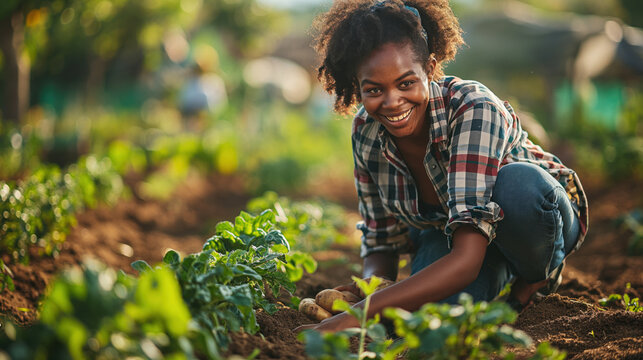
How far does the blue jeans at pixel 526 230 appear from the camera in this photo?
1.89 m

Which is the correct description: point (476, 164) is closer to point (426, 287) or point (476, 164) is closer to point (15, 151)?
point (426, 287)

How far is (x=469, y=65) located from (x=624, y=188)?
267 inches

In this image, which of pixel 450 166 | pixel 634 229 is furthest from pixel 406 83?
pixel 634 229

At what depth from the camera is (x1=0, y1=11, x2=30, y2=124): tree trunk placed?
4305mm

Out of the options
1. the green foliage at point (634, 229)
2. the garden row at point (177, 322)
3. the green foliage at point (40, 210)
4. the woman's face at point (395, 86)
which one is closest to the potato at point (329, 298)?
the garden row at point (177, 322)

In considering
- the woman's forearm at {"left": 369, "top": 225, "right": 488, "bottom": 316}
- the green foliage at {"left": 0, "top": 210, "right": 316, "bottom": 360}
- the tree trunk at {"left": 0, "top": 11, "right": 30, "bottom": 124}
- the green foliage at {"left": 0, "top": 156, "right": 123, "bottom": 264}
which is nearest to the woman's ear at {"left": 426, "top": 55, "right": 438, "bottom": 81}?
the woman's forearm at {"left": 369, "top": 225, "right": 488, "bottom": 316}

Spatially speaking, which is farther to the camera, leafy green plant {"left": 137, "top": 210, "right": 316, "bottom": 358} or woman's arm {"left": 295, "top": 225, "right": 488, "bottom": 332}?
woman's arm {"left": 295, "top": 225, "right": 488, "bottom": 332}

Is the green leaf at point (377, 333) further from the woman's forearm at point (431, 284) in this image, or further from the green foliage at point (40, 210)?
the green foliage at point (40, 210)

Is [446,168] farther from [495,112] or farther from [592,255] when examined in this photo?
[592,255]

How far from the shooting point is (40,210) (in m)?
2.60

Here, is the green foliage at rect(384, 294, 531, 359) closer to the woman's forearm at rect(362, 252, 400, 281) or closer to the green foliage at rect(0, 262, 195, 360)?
the green foliage at rect(0, 262, 195, 360)

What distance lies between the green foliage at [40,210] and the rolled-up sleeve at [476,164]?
5.57 ft

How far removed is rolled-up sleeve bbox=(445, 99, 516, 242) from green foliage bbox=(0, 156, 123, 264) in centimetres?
170

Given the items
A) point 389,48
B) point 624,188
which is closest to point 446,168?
point 389,48
